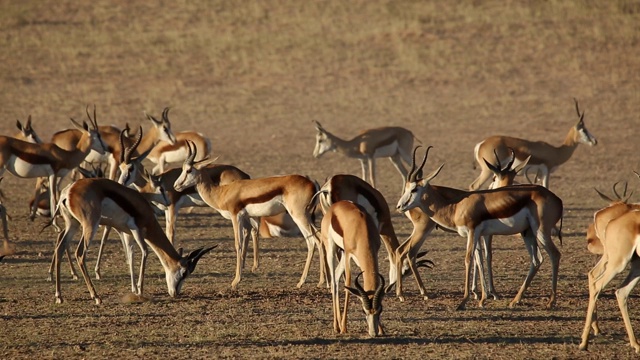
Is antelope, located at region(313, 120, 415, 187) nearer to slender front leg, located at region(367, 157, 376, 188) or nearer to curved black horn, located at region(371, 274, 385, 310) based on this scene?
slender front leg, located at region(367, 157, 376, 188)

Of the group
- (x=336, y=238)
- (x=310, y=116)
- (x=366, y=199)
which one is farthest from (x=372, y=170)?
(x=336, y=238)

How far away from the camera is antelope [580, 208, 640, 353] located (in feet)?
28.8

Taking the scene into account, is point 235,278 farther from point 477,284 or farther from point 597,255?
point 597,255

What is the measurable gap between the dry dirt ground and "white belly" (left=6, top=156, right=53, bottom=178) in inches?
33.3

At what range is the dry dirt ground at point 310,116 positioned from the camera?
381 inches

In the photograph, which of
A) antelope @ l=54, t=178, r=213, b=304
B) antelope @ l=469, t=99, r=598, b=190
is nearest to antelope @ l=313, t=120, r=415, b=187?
antelope @ l=469, t=99, r=598, b=190

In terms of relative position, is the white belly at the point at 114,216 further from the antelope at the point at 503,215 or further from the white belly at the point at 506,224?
the white belly at the point at 506,224

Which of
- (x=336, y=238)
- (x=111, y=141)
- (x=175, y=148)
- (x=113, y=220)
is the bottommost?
(x=336, y=238)

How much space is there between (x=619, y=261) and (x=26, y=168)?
1041 centimetres

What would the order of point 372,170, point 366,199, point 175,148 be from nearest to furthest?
point 366,199
point 175,148
point 372,170

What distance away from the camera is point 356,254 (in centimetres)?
938

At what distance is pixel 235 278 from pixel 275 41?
85.2ft

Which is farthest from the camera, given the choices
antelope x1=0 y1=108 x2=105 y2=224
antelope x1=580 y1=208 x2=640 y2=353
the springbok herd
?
antelope x1=0 y1=108 x2=105 y2=224

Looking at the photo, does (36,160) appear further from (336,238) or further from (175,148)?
(336,238)
